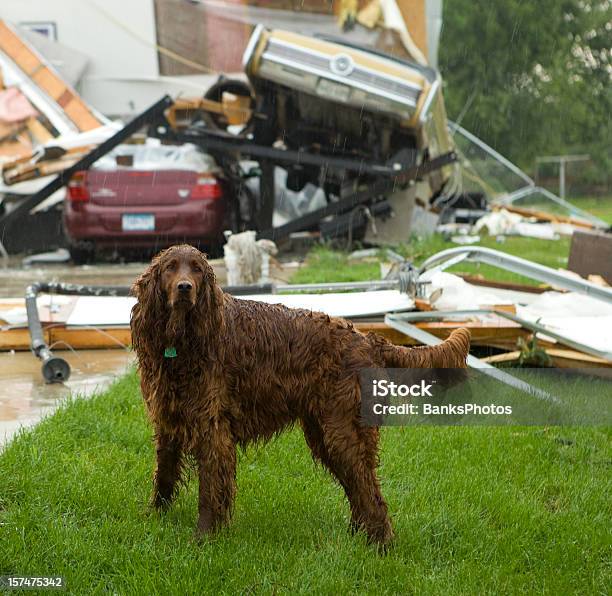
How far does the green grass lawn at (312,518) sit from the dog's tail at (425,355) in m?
0.72

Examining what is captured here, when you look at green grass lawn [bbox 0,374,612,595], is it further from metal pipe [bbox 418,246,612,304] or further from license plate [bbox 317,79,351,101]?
license plate [bbox 317,79,351,101]

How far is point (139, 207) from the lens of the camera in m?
12.5

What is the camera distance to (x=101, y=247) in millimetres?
12727

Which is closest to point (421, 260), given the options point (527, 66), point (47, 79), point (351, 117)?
point (351, 117)

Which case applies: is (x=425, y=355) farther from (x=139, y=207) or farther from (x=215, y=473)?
(x=139, y=207)

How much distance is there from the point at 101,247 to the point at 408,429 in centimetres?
835

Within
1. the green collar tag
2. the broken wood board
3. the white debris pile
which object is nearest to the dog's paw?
the green collar tag

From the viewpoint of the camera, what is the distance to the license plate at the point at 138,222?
12398 millimetres

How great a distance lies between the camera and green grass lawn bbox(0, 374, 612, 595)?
3404 millimetres

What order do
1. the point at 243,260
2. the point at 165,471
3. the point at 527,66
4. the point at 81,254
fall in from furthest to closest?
the point at 527,66 → the point at 81,254 → the point at 243,260 → the point at 165,471

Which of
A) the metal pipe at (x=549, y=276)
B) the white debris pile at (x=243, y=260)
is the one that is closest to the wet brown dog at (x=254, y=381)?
the metal pipe at (x=549, y=276)

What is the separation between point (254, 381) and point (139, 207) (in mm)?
9189

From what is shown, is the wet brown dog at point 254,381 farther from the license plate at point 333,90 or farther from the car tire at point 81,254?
the car tire at point 81,254

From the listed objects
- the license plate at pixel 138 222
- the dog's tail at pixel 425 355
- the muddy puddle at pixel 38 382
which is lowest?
the license plate at pixel 138 222
